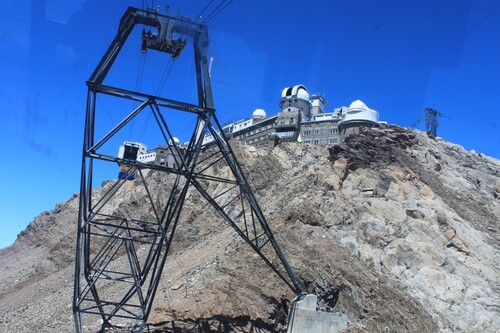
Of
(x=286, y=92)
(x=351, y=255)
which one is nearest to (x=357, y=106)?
(x=286, y=92)

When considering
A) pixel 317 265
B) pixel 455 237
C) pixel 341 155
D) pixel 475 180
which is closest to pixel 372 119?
pixel 475 180

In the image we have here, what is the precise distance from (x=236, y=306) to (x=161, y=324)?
4.29m

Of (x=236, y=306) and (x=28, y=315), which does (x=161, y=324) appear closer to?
(x=236, y=306)

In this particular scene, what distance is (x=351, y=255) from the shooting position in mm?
34781

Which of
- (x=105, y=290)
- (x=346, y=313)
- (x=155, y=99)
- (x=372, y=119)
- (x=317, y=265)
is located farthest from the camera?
(x=372, y=119)

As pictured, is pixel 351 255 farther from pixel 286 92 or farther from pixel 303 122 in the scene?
pixel 286 92

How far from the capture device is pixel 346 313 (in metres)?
30.1

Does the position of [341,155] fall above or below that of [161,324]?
above

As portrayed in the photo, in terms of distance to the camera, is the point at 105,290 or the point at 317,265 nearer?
the point at 317,265

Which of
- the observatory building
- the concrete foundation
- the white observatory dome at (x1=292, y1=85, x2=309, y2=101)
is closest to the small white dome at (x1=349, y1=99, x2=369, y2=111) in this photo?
the observatory building

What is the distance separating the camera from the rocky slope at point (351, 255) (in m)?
29.8

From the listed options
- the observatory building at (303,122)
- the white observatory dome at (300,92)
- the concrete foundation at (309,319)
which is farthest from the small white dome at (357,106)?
the concrete foundation at (309,319)

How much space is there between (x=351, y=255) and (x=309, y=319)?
7.99 metres

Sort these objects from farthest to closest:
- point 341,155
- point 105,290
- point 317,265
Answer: point 341,155, point 105,290, point 317,265
